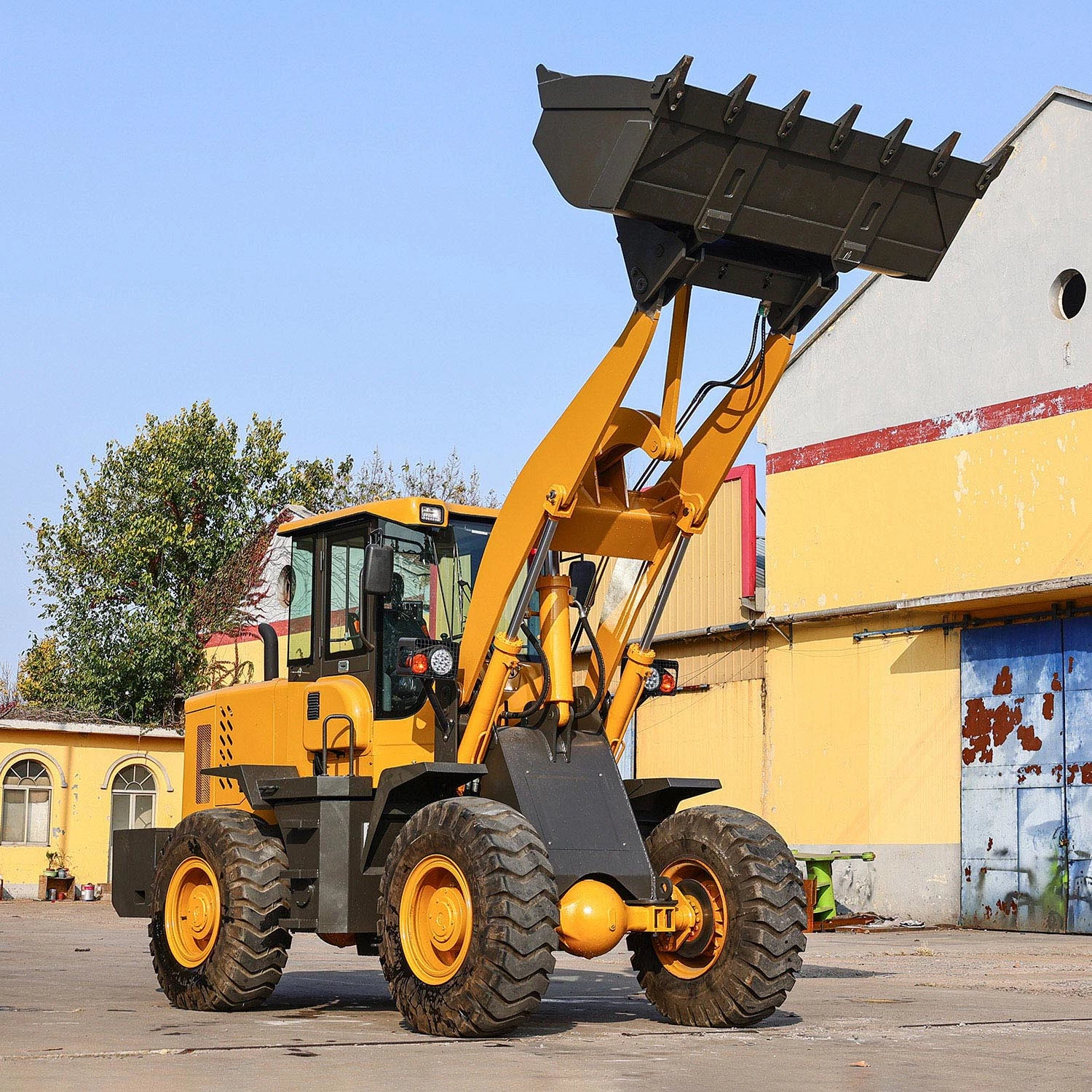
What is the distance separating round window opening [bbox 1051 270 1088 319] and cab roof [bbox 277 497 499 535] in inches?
556

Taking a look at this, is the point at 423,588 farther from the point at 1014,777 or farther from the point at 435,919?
the point at 1014,777

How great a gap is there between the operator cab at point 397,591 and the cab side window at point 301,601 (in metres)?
0.21

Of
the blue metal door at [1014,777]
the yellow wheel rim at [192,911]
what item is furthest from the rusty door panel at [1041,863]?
the yellow wheel rim at [192,911]

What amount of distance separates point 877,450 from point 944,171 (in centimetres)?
1608

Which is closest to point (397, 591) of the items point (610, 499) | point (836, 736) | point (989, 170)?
point (610, 499)

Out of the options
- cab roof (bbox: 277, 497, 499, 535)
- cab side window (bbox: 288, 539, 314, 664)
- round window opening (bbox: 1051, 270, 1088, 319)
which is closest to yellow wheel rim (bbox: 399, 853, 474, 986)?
cab roof (bbox: 277, 497, 499, 535)

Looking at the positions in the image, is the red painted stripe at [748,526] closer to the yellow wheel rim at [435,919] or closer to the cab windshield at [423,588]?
the cab windshield at [423,588]

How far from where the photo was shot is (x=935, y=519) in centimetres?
2423

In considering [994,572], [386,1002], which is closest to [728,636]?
[994,572]

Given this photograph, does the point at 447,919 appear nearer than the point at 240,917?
Yes

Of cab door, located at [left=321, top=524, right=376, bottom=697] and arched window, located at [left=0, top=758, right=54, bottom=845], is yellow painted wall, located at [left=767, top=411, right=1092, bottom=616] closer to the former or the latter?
cab door, located at [left=321, top=524, right=376, bottom=697]

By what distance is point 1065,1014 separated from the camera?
11031 millimetres

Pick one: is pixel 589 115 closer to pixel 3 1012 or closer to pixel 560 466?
pixel 560 466

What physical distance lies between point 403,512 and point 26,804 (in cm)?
2544
